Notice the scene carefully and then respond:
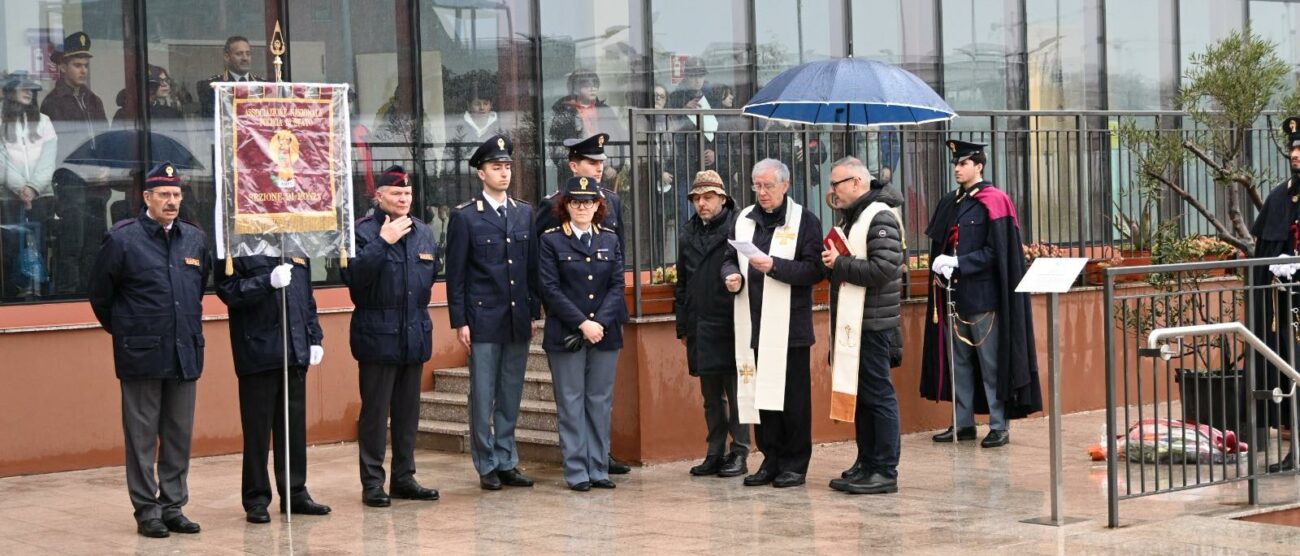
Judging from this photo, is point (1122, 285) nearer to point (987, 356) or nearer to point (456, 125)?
point (987, 356)

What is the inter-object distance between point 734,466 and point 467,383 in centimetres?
247

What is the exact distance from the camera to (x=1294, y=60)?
58.7ft

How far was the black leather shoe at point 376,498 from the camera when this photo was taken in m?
9.28

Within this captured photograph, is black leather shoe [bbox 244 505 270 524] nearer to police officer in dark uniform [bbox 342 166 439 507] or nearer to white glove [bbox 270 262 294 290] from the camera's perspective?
police officer in dark uniform [bbox 342 166 439 507]

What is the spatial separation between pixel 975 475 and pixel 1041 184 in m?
3.48

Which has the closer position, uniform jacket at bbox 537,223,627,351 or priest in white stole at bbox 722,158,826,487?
priest in white stole at bbox 722,158,826,487

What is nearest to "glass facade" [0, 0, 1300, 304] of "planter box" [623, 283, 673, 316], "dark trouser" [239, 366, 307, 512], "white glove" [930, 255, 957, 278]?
"planter box" [623, 283, 673, 316]

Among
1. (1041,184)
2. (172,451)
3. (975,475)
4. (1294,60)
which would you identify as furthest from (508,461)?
(1294,60)

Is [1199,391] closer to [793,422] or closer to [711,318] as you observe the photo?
[793,422]

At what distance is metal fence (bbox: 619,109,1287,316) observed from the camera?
36.4 ft

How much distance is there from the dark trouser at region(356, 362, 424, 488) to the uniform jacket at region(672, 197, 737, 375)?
165cm

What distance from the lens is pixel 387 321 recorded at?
367 inches

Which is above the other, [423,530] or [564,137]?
[564,137]

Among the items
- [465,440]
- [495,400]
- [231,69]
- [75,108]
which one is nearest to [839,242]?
[495,400]
